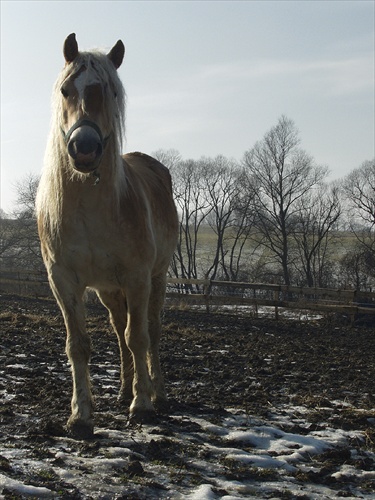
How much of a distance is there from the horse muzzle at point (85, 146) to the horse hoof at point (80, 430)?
1.86 metres

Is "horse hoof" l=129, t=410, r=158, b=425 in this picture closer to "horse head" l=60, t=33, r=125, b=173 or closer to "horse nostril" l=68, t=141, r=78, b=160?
"horse head" l=60, t=33, r=125, b=173

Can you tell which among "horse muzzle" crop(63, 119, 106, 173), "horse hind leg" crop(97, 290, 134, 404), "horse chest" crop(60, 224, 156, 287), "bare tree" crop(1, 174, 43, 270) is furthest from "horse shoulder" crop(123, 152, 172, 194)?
"bare tree" crop(1, 174, 43, 270)

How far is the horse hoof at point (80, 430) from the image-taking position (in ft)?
14.2

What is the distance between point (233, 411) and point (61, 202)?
2.35m

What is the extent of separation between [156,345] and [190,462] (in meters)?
2.42

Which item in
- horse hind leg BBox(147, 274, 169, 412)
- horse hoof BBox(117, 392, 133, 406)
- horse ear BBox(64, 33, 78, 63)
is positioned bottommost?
horse hoof BBox(117, 392, 133, 406)

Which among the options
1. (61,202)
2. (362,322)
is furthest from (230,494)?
(362,322)

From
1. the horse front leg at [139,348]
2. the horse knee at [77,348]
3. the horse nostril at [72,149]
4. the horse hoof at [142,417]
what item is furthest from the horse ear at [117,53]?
the horse hoof at [142,417]

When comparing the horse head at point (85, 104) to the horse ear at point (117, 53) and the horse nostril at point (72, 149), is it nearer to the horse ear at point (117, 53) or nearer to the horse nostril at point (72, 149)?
the horse nostril at point (72, 149)

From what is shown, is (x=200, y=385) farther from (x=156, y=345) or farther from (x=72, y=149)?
(x=72, y=149)

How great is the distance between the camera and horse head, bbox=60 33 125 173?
167 inches

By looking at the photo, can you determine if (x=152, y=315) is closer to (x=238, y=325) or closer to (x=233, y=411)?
(x=233, y=411)

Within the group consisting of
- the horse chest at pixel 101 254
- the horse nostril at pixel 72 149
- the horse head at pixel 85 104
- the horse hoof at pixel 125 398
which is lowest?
the horse hoof at pixel 125 398

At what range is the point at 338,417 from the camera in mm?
5074
